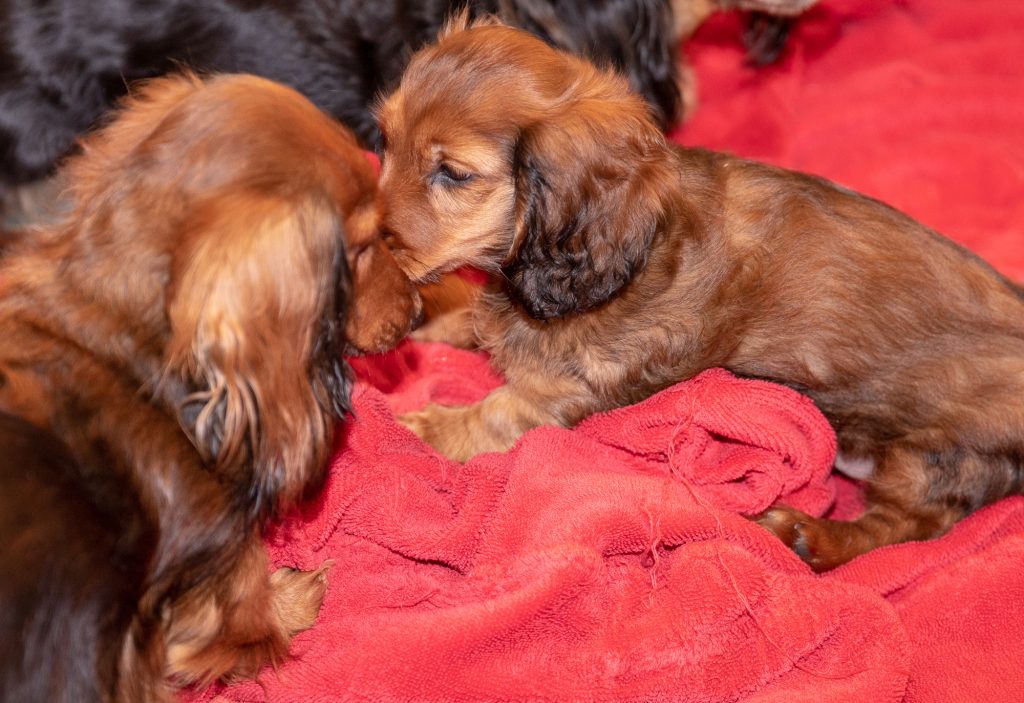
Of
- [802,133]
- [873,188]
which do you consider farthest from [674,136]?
[873,188]

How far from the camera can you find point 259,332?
1870 millimetres

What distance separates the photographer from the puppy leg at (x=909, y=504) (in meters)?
2.62

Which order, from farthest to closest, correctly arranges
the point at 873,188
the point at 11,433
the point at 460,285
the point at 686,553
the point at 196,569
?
1. the point at 873,188
2. the point at 460,285
3. the point at 686,553
4. the point at 196,569
5. the point at 11,433

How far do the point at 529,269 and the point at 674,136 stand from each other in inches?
59.5

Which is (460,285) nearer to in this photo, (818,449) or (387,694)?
(818,449)

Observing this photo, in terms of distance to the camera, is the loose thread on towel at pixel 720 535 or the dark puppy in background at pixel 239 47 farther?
the dark puppy in background at pixel 239 47

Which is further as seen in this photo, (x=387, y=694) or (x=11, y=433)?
(x=387, y=694)

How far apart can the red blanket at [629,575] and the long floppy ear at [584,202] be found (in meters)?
0.37

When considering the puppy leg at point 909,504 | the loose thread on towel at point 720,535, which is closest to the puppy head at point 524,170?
the loose thread on towel at point 720,535

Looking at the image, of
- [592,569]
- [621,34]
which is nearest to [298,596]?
[592,569]

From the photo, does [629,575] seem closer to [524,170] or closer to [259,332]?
[524,170]

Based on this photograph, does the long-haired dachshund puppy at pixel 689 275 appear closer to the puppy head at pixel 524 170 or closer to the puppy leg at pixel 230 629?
the puppy head at pixel 524 170

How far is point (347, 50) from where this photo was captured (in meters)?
3.33

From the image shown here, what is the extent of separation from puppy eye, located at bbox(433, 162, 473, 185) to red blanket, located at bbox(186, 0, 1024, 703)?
603mm
